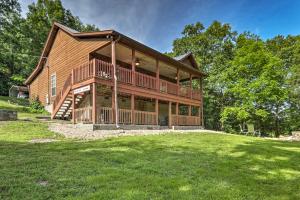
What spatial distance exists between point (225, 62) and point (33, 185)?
26723mm

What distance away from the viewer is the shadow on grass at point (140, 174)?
3.41 meters

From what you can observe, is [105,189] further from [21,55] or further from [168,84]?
[21,55]

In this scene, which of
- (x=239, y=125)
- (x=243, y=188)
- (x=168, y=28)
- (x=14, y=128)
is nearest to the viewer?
(x=243, y=188)

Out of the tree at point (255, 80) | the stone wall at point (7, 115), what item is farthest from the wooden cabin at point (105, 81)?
the tree at point (255, 80)

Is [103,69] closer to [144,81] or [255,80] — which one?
[144,81]

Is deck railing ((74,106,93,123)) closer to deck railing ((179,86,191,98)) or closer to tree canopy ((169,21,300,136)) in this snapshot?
deck railing ((179,86,191,98))

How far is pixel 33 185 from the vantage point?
3479mm

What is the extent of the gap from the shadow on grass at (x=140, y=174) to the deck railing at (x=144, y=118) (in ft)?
23.6

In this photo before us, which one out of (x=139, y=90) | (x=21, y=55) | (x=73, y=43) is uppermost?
(x=21, y=55)

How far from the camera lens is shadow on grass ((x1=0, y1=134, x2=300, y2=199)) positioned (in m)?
3.41

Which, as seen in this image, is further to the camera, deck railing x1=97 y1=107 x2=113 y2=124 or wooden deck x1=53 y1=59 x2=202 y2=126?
wooden deck x1=53 y1=59 x2=202 y2=126

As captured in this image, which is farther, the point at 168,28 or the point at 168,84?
the point at 168,28

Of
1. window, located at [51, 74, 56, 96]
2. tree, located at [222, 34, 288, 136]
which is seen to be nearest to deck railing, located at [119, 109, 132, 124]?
window, located at [51, 74, 56, 96]

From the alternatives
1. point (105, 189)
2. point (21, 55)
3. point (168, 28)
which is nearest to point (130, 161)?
point (105, 189)
